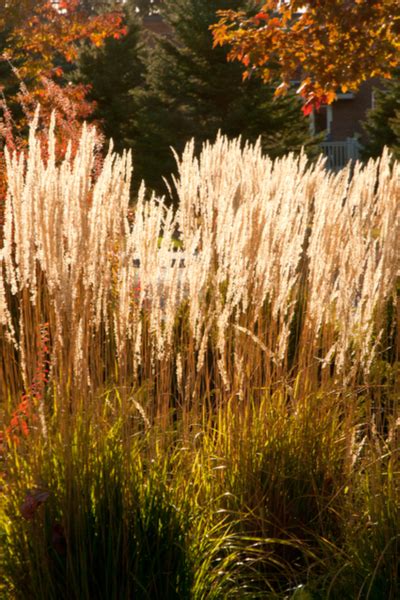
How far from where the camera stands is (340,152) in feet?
105

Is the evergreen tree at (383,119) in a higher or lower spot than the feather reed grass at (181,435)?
higher

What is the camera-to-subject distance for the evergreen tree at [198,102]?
21.1 m

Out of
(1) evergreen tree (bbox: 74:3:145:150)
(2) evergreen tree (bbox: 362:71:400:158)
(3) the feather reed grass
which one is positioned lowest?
(3) the feather reed grass

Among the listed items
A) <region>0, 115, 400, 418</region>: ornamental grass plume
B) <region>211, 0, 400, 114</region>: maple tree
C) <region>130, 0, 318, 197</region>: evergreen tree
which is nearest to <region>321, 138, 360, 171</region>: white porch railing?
<region>130, 0, 318, 197</region>: evergreen tree

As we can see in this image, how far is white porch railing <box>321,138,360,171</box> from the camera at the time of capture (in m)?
31.1

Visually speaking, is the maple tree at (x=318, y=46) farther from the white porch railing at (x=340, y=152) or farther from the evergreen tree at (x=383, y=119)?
the white porch railing at (x=340, y=152)

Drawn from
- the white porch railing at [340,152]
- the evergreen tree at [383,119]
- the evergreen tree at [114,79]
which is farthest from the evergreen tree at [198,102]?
the white porch railing at [340,152]

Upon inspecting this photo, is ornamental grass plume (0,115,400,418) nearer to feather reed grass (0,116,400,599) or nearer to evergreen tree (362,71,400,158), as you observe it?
feather reed grass (0,116,400,599)

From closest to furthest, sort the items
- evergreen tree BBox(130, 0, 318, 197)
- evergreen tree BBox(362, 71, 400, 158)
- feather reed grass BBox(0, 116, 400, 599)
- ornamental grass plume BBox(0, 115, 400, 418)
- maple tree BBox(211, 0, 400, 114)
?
feather reed grass BBox(0, 116, 400, 599)
ornamental grass plume BBox(0, 115, 400, 418)
maple tree BBox(211, 0, 400, 114)
evergreen tree BBox(130, 0, 318, 197)
evergreen tree BBox(362, 71, 400, 158)

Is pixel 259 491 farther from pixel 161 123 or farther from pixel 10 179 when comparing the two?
pixel 161 123

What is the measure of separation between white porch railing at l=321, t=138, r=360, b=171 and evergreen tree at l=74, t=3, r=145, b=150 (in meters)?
8.32

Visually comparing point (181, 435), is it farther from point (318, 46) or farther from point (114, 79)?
point (114, 79)

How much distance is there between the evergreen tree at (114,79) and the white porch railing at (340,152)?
8.32 meters

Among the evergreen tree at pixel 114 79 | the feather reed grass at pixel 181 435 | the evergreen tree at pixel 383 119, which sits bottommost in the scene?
the feather reed grass at pixel 181 435
